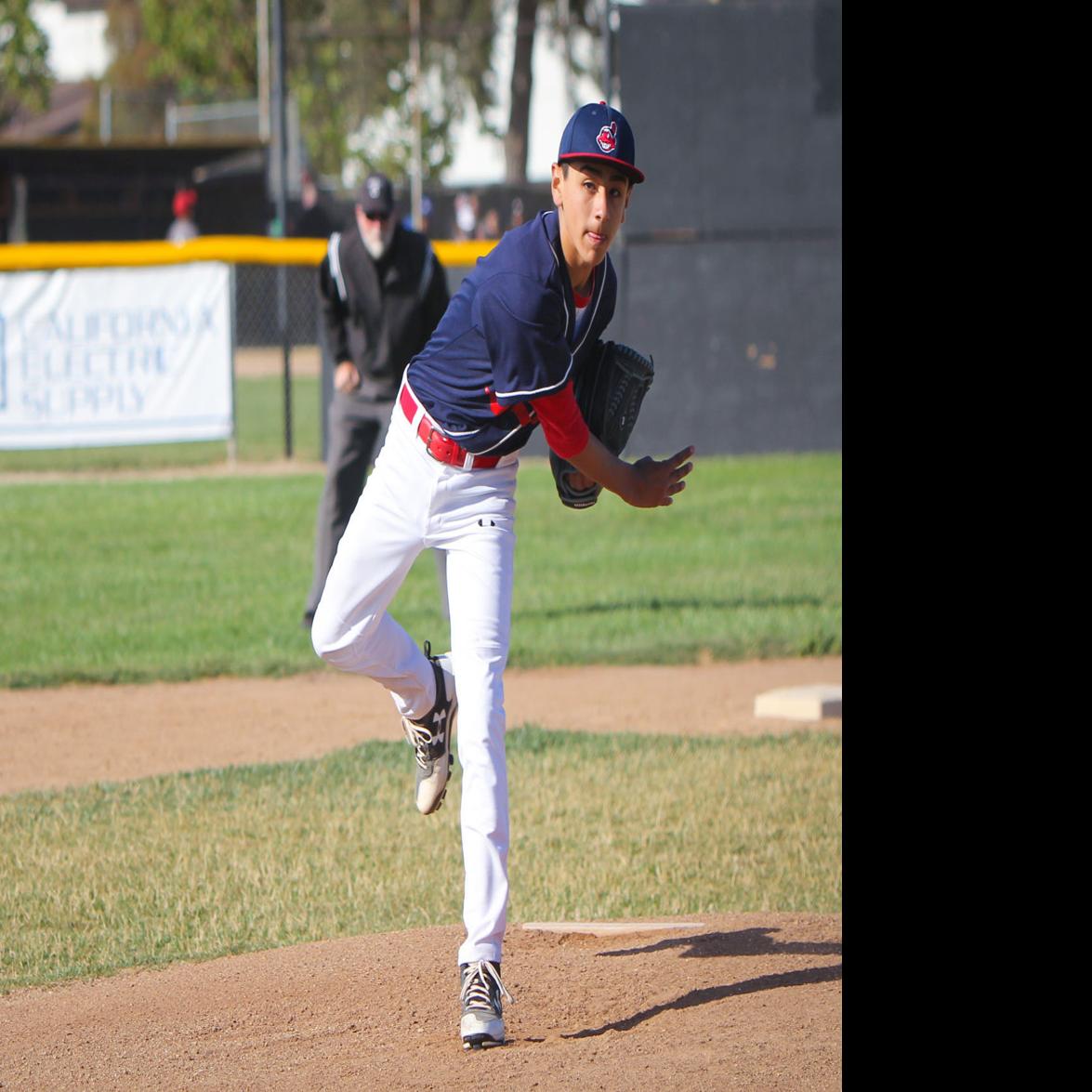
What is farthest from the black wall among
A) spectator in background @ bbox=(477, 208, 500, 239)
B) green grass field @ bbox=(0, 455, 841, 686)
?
spectator in background @ bbox=(477, 208, 500, 239)

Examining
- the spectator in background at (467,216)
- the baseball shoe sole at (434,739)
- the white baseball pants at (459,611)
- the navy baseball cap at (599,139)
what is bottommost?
the baseball shoe sole at (434,739)

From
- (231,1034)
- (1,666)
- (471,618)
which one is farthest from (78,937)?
(1,666)

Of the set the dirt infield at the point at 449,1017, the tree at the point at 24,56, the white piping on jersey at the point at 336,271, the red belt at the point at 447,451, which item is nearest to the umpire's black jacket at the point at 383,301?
the white piping on jersey at the point at 336,271

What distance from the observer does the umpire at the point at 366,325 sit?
874 centimetres

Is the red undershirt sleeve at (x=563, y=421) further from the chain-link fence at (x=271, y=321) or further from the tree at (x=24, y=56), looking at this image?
the tree at (x=24, y=56)

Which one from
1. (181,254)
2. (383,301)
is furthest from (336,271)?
(181,254)

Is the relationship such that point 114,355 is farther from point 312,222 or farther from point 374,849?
point 312,222

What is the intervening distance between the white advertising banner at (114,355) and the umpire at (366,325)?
6478 millimetres

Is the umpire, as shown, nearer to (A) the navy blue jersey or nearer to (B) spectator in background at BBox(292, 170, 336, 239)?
(A) the navy blue jersey

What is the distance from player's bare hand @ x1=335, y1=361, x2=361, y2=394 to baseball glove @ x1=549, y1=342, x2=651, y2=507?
456cm

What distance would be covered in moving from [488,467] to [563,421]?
0.33 metres

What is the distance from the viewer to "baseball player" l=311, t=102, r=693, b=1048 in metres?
3.85

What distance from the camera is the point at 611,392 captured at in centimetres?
429
